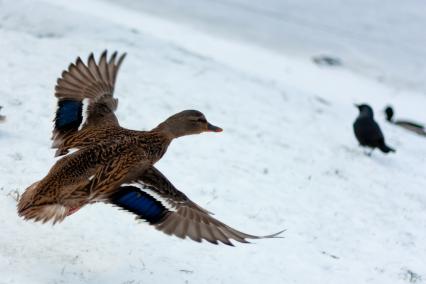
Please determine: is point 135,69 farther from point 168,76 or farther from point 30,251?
point 30,251

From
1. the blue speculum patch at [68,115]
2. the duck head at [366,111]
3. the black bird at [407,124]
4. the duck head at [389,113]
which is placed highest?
the blue speculum patch at [68,115]

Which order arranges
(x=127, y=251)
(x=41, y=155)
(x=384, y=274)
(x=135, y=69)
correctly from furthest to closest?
(x=135, y=69)
(x=41, y=155)
(x=384, y=274)
(x=127, y=251)

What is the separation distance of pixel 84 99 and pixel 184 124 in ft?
3.32

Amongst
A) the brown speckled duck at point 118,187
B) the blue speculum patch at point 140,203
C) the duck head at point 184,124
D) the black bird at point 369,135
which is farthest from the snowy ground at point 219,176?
the duck head at point 184,124

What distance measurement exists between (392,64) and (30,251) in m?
18.9

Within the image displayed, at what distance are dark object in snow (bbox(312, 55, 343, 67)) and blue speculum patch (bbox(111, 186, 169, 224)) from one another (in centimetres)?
1677

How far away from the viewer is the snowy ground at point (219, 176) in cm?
567

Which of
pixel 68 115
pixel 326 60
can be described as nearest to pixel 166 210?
pixel 68 115

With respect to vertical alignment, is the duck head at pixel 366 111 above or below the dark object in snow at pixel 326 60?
above

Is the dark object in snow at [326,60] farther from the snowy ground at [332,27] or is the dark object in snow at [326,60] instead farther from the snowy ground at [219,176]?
the snowy ground at [219,176]

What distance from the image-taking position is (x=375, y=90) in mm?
19891

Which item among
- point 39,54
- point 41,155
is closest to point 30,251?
point 41,155

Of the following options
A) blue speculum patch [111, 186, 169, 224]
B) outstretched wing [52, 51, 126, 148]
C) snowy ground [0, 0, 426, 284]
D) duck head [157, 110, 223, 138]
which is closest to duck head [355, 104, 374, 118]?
snowy ground [0, 0, 426, 284]

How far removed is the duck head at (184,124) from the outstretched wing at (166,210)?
921 mm
